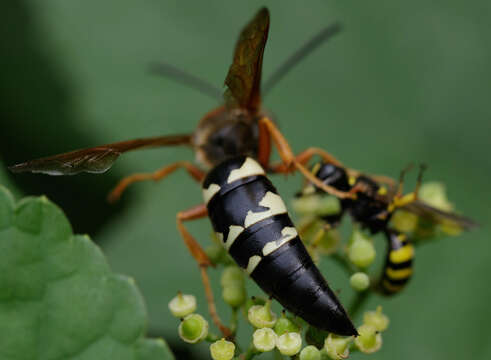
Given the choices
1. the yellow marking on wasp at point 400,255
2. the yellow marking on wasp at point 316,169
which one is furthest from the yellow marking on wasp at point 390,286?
the yellow marking on wasp at point 316,169

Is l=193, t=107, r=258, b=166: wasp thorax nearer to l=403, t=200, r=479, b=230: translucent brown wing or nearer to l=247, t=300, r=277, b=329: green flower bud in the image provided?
l=403, t=200, r=479, b=230: translucent brown wing

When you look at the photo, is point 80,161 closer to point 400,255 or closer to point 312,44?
point 400,255

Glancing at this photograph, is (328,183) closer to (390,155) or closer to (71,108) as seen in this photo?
(390,155)

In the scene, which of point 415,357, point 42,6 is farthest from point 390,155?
point 42,6

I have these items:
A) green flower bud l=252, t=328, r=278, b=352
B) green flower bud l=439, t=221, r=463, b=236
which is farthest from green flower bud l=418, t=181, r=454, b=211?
green flower bud l=252, t=328, r=278, b=352

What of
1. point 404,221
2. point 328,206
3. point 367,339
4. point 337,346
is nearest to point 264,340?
point 337,346

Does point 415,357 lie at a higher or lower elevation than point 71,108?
lower

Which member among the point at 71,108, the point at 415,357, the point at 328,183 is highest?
the point at 328,183

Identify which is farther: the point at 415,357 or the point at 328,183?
the point at 415,357
